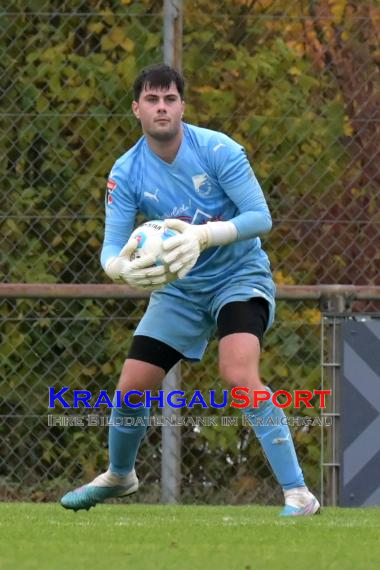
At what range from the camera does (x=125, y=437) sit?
22.2 feet

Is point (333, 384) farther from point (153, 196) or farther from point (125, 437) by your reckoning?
point (153, 196)

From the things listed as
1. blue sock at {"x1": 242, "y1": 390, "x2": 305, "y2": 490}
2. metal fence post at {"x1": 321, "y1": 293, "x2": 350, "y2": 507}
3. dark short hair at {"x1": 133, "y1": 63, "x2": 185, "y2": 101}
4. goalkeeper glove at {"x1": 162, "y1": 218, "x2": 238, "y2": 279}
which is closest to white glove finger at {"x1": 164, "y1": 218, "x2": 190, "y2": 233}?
goalkeeper glove at {"x1": 162, "y1": 218, "x2": 238, "y2": 279}

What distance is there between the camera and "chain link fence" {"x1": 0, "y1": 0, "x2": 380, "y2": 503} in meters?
8.66

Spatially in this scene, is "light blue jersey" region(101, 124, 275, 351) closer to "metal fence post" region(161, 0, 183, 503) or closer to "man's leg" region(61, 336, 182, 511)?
"man's leg" region(61, 336, 182, 511)

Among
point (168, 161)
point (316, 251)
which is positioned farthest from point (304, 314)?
point (168, 161)

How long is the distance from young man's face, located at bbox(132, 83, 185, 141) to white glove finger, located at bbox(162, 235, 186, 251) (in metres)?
0.52

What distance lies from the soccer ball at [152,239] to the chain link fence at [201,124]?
2.37 meters

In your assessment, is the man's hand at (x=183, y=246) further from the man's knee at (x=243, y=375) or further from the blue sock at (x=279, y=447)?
the blue sock at (x=279, y=447)

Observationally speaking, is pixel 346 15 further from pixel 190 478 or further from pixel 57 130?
pixel 190 478

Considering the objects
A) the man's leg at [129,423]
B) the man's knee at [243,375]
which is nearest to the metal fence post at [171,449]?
the man's leg at [129,423]

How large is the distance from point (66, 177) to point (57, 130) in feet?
0.89

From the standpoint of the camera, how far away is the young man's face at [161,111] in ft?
21.3

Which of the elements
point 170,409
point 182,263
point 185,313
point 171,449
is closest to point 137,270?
point 182,263

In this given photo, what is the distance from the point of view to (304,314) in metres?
8.75
